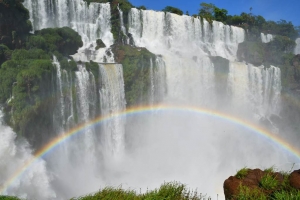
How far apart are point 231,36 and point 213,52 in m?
4.73

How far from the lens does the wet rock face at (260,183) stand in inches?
208

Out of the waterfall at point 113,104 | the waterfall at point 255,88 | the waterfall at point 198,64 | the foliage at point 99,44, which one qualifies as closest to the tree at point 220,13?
the waterfall at point 198,64

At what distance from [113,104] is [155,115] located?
4343mm

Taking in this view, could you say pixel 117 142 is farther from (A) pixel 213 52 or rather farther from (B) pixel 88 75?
(A) pixel 213 52

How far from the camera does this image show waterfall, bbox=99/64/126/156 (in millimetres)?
19359

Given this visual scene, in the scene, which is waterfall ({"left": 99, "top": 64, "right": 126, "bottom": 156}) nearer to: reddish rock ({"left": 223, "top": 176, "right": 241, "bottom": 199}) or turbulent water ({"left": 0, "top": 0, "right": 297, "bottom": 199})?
turbulent water ({"left": 0, "top": 0, "right": 297, "bottom": 199})

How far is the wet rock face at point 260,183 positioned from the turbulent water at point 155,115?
1146 centimetres

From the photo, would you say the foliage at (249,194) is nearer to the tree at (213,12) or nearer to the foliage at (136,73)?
the foliage at (136,73)

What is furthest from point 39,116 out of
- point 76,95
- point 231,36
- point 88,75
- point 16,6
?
point 231,36

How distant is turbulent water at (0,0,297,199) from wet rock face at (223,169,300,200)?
1146 centimetres

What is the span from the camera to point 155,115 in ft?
75.5

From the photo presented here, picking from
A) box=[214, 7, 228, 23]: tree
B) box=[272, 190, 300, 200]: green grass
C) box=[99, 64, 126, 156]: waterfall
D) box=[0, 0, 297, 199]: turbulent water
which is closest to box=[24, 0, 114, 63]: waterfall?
box=[0, 0, 297, 199]: turbulent water

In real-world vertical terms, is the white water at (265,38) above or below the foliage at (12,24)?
above

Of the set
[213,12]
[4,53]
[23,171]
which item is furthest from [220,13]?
[23,171]
